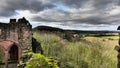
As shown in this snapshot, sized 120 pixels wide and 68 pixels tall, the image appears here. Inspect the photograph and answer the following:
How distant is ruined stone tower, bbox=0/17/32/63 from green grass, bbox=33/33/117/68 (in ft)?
9.17

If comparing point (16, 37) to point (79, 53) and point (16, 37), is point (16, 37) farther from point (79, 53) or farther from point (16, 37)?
point (79, 53)

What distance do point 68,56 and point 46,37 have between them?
12.6 feet

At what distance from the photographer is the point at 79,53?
2692 cm

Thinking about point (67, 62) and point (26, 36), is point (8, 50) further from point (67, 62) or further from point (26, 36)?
point (67, 62)

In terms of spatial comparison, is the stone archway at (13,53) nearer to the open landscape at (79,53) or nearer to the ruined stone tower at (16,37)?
the ruined stone tower at (16,37)

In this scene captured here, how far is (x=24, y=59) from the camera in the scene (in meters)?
21.9

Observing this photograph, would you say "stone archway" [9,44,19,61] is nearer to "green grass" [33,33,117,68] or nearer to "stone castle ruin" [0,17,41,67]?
"stone castle ruin" [0,17,41,67]

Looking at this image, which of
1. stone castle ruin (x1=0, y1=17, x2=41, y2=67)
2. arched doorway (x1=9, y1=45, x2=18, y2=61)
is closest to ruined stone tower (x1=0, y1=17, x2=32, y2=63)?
stone castle ruin (x1=0, y1=17, x2=41, y2=67)

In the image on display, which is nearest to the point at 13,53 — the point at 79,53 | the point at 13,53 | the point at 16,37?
the point at 13,53

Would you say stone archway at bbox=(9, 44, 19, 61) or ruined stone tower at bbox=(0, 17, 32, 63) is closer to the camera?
ruined stone tower at bbox=(0, 17, 32, 63)

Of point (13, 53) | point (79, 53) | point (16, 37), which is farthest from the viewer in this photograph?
point (79, 53)

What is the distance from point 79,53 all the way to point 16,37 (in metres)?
6.15

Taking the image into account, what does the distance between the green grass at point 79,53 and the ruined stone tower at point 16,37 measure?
280cm

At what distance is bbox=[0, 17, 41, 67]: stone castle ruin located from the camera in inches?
936
